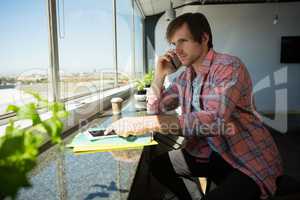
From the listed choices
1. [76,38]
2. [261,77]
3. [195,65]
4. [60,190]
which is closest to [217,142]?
[195,65]

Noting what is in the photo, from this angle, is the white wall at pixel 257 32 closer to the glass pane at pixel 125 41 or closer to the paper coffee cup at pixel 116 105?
the glass pane at pixel 125 41

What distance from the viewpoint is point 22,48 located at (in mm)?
1590

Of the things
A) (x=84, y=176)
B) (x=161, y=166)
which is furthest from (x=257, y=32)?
(x=84, y=176)

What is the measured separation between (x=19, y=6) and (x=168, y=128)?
111 centimetres

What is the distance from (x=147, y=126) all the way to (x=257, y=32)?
645 centimetres

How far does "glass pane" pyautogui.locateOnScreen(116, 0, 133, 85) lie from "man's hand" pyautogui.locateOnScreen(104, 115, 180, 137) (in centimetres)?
314

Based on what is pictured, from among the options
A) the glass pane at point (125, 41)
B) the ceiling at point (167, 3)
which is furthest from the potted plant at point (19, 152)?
the ceiling at point (167, 3)

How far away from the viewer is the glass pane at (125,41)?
14.8 ft

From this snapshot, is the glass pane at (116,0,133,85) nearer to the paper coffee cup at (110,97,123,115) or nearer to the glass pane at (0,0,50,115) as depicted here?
the paper coffee cup at (110,97,123,115)

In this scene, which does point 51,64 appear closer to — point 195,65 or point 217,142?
point 195,65

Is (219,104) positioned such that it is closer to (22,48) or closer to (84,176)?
(84,176)

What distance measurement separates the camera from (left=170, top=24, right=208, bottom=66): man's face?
4.42 ft

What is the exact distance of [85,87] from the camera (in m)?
2.81

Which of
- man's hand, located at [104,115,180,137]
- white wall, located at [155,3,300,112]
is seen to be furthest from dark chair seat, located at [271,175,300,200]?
white wall, located at [155,3,300,112]
